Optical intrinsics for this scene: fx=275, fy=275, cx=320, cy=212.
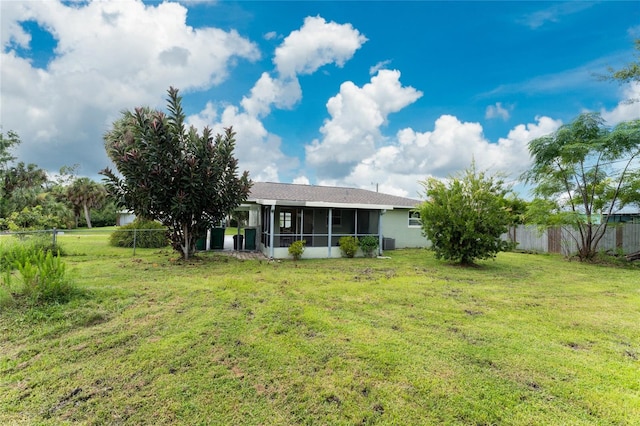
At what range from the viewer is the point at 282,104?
15.3 m

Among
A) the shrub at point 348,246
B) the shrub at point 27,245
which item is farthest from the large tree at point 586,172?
the shrub at point 27,245

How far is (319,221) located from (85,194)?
110 ft

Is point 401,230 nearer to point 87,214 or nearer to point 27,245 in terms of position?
point 27,245

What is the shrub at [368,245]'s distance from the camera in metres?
12.9

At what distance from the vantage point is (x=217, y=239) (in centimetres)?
1417

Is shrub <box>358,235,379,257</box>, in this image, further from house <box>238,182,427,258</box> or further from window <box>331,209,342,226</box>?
window <box>331,209,342,226</box>

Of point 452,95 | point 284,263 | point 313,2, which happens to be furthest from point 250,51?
point 452,95

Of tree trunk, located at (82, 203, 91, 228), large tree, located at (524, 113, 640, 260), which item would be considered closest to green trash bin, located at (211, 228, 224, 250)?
large tree, located at (524, 113, 640, 260)

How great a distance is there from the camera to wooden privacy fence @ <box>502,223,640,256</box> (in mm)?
13086

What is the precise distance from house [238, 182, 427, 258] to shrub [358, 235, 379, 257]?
377 mm

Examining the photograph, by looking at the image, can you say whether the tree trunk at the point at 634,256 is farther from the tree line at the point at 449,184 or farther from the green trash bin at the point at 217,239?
the green trash bin at the point at 217,239

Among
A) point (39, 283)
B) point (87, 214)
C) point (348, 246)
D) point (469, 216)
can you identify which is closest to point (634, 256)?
point (469, 216)

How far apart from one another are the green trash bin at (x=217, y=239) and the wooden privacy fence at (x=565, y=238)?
47.8ft

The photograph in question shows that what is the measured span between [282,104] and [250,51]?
11.1 ft
